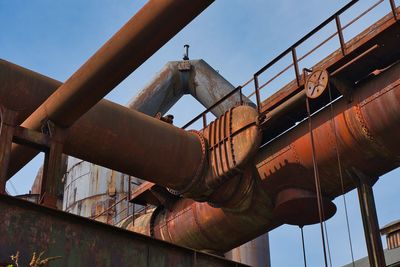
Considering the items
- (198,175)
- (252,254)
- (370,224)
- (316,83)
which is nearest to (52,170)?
(198,175)

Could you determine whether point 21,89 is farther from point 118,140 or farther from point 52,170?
point 118,140

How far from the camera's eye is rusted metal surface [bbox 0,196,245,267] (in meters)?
6.96

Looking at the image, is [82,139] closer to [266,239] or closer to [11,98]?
[11,98]

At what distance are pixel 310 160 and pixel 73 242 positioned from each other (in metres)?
5.14

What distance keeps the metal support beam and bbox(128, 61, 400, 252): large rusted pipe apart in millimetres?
191

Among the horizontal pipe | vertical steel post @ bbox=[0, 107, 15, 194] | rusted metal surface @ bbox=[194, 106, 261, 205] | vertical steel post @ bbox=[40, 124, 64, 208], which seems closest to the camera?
vertical steel post @ bbox=[0, 107, 15, 194]

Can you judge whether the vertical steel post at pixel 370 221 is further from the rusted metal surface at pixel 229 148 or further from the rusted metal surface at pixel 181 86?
the rusted metal surface at pixel 181 86

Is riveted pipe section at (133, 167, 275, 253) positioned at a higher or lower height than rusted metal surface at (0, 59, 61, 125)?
lower

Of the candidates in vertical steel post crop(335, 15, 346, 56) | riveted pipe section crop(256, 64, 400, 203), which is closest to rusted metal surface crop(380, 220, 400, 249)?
riveted pipe section crop(256, 64, 400, 203)

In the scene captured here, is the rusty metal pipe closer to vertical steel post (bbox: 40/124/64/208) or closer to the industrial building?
the industrial building

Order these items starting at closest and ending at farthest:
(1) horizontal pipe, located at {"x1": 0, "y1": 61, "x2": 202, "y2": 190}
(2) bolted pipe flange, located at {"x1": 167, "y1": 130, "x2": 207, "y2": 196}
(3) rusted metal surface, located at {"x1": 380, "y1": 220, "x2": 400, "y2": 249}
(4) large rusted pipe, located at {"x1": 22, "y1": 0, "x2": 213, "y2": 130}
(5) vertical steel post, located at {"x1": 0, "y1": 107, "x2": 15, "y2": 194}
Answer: (4) large rusted pipe, located at {"x1": 22, "y1": 0, "x2": 213, "y2": 130}, (5) vertical steel post, located at {"x1": 0, "y1": 107, "x2": 15, "y2": 194}, (1) horizontal pipe, located at {"x1": 0, "y1": 61, "x2": 202, "y2": 190}, (2) bolted pipe flange, located at {"x1": 167, "y1": 130, "x2": 207, "y2": 196}, (3) rusted metal surface, located at {"x1": 380, "y1": 220, "x2": 400, "y2": 249}

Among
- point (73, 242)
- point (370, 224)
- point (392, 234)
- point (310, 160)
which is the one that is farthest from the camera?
point (392, 234)

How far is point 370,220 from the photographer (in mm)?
10289

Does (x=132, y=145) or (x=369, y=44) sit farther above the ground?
(x=369, y=44)
